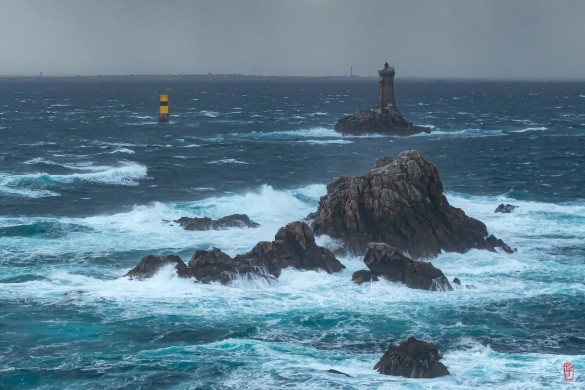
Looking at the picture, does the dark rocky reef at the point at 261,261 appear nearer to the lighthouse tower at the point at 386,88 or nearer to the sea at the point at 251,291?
the sea at the point at 251,291

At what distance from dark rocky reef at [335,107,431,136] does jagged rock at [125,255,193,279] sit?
7222 cm

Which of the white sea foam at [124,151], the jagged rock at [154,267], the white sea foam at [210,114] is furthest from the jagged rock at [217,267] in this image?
the white sea foam at [210,114]

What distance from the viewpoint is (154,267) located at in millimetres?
42062

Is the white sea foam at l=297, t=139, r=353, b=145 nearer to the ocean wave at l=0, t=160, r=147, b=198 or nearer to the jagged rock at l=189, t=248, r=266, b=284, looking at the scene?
the ocean wave at l=0, t=160, r=147, b=198

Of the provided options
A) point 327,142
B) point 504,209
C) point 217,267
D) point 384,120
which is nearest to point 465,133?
point 384,120

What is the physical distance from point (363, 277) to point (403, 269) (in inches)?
74.0

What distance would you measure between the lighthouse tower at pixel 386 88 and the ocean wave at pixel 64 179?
39.8 m

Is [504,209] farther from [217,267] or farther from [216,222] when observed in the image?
[217,267]

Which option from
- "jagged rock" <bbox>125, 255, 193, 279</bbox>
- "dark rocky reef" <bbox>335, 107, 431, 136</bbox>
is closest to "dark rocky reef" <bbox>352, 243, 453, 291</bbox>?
"jagged rock" <bbox>125, 255, 193, 279</bbox>

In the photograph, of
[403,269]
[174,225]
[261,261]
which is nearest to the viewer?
[403,269]

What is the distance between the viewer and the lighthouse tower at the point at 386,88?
112 meters

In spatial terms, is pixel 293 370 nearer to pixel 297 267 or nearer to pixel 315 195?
pixel 297 267

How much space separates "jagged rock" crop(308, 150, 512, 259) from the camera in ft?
157

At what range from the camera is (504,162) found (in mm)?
86750
